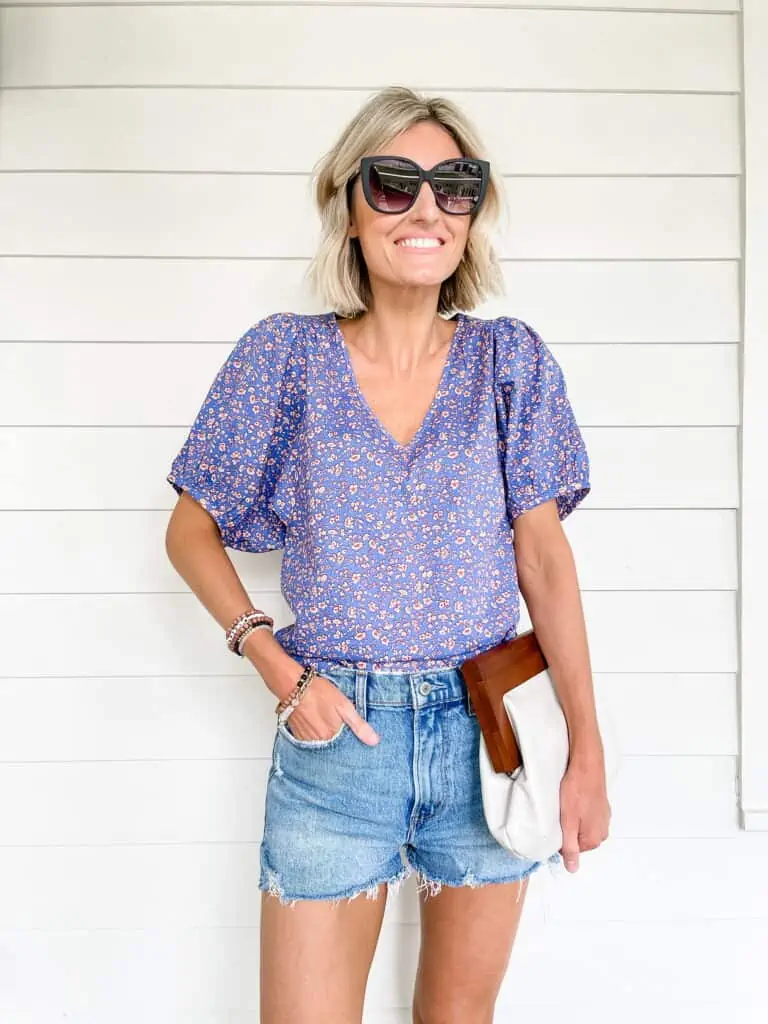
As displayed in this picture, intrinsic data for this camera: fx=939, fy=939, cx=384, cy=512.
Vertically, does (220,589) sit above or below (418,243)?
below

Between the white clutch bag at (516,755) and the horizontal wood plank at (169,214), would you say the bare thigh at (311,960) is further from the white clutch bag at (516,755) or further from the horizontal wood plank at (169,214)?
the horizontal wood plank at (169,214)

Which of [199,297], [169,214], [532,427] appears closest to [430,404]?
[532,427]

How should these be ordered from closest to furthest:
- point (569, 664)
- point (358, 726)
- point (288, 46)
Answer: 1. point (358, 726)
2. point (569, 664)
3. point (288, 46)

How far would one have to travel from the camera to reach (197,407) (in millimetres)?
1786

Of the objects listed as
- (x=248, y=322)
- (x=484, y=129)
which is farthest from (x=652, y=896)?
(x=484, y=129)

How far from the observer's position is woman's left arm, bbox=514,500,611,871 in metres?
1.31

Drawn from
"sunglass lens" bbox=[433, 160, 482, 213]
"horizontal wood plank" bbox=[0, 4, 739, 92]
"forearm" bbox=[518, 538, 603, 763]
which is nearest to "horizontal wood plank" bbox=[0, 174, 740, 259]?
"horizontal wood plank" bbox=[0, 4, 739, 92]

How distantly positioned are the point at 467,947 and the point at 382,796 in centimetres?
29

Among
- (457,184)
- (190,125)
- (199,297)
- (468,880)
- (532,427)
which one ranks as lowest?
(468,880)

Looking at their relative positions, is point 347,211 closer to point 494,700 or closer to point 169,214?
point 169,214

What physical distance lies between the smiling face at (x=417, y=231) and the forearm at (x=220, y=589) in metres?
0.47

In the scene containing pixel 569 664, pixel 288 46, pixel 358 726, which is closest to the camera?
pixel 358 726

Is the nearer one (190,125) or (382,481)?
(382,481)

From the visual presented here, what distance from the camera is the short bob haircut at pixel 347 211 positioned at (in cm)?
132
